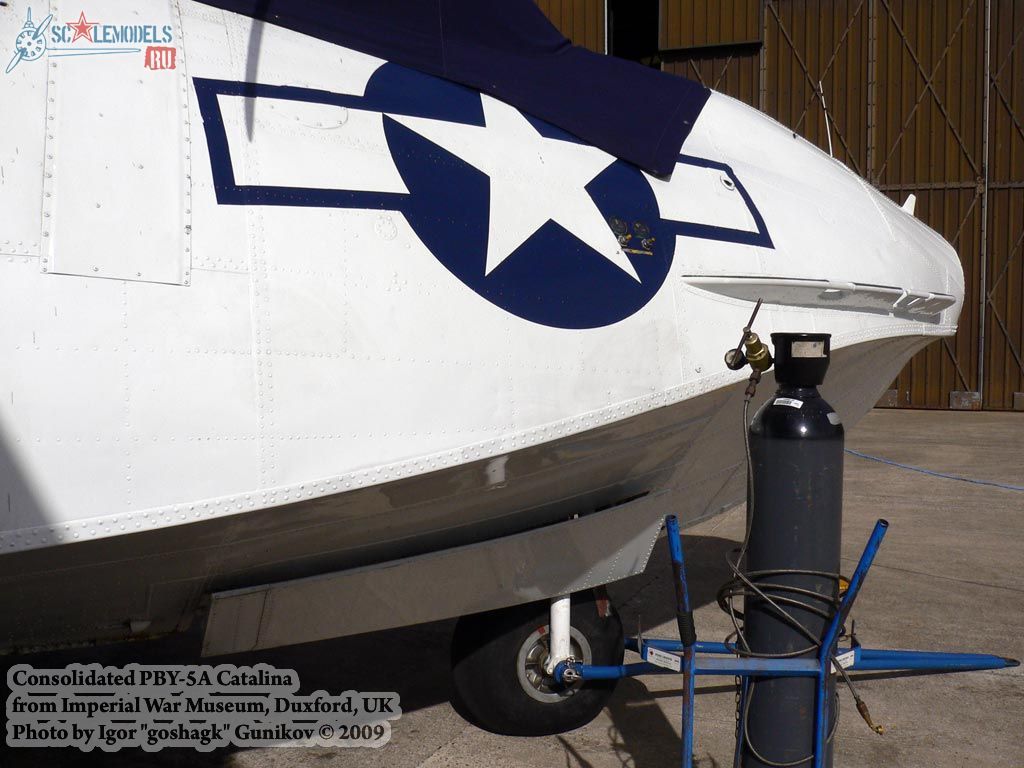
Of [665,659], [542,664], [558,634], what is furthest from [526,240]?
[542,664]

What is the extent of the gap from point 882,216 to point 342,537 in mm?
3168

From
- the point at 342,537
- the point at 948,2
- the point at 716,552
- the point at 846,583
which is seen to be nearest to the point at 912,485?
the point at 716,552

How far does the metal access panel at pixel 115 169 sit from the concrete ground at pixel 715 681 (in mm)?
2284

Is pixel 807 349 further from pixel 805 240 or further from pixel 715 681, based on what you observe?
pixel 715 681

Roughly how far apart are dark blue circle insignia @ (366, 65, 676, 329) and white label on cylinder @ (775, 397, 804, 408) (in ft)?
2.69

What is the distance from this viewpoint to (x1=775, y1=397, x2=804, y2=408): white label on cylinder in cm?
281

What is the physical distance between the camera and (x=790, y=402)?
283 cm

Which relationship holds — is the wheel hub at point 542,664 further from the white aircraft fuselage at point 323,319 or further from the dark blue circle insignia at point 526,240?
the dark blue circle insignia at point 526,240

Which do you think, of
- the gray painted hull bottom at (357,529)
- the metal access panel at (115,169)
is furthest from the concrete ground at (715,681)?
the metal access panel at (115,169)

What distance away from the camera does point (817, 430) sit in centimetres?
277

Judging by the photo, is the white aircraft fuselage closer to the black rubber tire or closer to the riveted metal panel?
the black rubber tire

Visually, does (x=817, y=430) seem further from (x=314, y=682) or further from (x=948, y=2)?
(x=948, y=2)

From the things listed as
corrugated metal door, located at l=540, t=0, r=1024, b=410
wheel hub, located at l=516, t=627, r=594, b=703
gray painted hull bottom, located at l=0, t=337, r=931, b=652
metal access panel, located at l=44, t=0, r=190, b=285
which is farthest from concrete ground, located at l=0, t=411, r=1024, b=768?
corrugated metal door, located at l=540, t=0, r=1024, b=410

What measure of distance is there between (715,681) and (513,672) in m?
1.26
